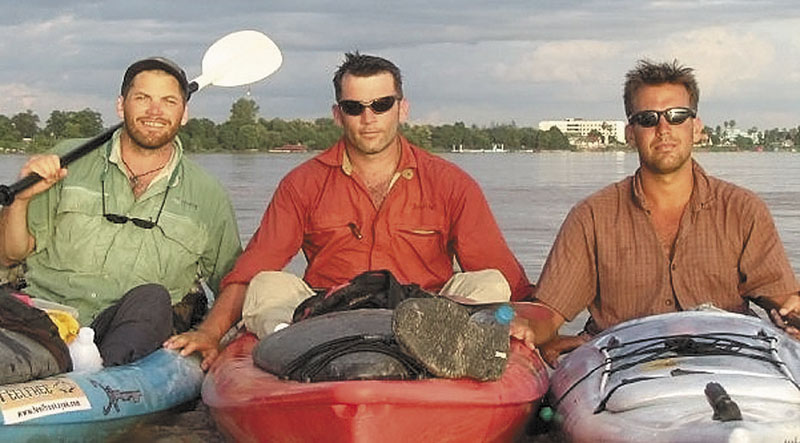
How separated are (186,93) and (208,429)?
171 centimetres

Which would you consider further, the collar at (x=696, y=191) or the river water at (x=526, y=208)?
the river water at (x=526, y=208)

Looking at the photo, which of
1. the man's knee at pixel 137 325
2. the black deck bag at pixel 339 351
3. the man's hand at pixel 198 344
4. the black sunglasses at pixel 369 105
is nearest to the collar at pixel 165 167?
the man's knee at pixel 137 325

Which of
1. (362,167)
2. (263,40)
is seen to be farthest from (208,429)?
(263,40)

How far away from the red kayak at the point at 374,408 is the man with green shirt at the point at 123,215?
1.47 m

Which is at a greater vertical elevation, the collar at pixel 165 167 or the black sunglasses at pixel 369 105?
the black sunglasses at pixel 369 105

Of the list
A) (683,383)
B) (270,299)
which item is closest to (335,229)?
(270,299)

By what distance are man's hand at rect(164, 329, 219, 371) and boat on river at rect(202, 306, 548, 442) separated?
853 millimetres

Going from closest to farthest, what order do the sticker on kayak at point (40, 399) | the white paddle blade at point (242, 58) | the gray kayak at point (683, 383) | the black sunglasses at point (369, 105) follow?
the gray kayak at point (683, 383)
the sticker on kayak at point (40, 399)
the black sunglasses at point (369, 105)
the white paddle blade at point (242, 58)

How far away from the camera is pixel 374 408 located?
4.12 metres

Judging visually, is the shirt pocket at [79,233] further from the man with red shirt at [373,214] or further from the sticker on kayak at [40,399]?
the sticker on kayak at [40,399]

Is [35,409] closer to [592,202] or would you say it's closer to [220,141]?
[592,202]

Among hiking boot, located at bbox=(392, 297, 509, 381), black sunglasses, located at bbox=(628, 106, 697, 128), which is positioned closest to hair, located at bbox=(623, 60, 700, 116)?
black sunglasses, located at bbox=(628, 106, 697, 128)

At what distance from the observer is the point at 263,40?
8.14 meters

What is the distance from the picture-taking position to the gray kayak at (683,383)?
13.4 feet
